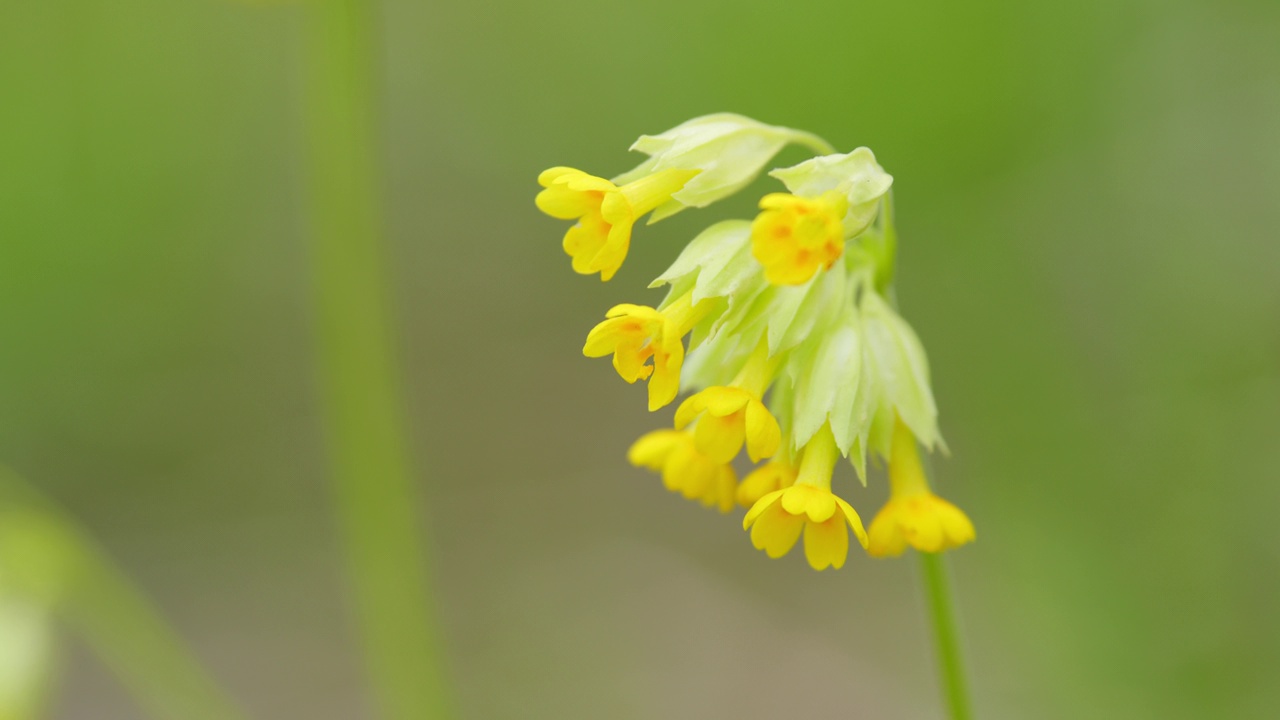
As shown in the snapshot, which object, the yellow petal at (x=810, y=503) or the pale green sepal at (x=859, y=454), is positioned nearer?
the yellow petal at (x=810, y=503)

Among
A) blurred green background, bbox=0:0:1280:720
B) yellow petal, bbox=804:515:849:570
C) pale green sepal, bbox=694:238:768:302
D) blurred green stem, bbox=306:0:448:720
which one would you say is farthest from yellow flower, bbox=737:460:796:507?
blurred green background, bbox=0:0:1280:720

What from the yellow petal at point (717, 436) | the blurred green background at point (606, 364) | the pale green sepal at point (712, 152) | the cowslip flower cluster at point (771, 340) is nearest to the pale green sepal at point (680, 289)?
the cowslip flower cluster at point (771, 340)

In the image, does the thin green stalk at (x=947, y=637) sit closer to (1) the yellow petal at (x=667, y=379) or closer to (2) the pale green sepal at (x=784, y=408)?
(2) the pale green sepal at (x=784, y=408)

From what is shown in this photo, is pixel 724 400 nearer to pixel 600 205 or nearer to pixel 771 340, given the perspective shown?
pixel 771 340

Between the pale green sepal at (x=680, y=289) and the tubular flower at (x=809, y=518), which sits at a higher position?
the pale green sepal at (x=680, y=289)

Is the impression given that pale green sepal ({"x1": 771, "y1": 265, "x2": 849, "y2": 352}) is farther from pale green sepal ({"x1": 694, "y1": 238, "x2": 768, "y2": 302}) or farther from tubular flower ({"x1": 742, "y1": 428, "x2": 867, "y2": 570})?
tubular flower ({"x1": 742, "y1": 428, "x2": 867, "y2": 570})

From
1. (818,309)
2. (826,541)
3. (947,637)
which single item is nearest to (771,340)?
(818,309)

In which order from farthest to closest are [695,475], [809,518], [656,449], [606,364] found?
[606,364] → [656,449] → [695,475] → [809,518]
